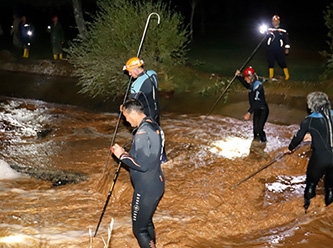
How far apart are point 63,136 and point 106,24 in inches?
202

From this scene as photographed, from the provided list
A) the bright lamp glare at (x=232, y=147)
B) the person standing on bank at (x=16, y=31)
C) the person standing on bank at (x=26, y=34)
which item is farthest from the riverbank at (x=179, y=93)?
the bright lamp glare at (x=232, y=147)

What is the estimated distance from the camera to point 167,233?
632 centimetres

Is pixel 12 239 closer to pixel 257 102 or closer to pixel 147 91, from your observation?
pixel 147 91

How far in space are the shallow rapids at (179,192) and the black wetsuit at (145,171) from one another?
2.30 feet

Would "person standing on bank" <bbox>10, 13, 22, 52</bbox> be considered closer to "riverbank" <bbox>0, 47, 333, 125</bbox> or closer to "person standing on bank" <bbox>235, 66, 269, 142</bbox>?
"riverbank" <bbox>0, 47, 333, 125</bbox>

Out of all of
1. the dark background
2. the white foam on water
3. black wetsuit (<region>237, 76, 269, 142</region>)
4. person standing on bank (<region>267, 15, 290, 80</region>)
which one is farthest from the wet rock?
the dark background

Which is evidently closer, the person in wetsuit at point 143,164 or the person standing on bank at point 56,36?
the person in wetsuit at point 143,164

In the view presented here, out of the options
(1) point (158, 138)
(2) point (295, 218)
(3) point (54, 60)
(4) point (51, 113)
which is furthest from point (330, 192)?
(3) point (54, 60)

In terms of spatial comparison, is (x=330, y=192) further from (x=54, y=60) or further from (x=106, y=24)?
(x=54, y=60)

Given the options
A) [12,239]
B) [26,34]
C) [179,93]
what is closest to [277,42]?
[179,93]

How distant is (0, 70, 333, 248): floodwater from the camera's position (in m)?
6.36

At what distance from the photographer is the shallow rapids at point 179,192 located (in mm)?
6352

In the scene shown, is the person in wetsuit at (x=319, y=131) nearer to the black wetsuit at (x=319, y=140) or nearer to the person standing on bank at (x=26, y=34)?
the black wetsuit at (x=319, y=140)

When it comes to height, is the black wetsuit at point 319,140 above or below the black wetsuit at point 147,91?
below
